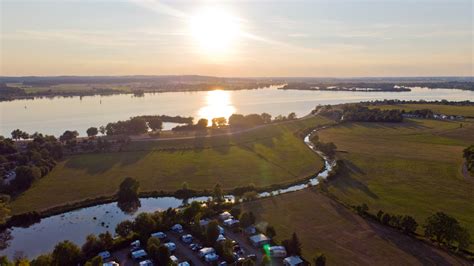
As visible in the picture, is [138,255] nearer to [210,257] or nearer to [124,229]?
[124,229]

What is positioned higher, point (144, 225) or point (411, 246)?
point (144, 225)

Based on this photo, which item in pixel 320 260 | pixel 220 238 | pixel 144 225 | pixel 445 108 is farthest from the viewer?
pixel 445 108

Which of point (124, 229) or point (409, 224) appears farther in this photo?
point (124, 229)

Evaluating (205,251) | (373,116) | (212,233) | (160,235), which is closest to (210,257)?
(205,251)

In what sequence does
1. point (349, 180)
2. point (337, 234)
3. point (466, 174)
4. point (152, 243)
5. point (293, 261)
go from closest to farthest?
point (293, 261) → point (152, 243) → point (337, 234) → point (349, 180) → point (466, 174)

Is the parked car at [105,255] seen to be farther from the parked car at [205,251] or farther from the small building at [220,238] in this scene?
the small building at [220,238]

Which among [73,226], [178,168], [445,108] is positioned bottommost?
[73,226]

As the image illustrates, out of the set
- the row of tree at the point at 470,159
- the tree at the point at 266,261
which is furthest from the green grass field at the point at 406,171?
the tree at the point at 266,261
